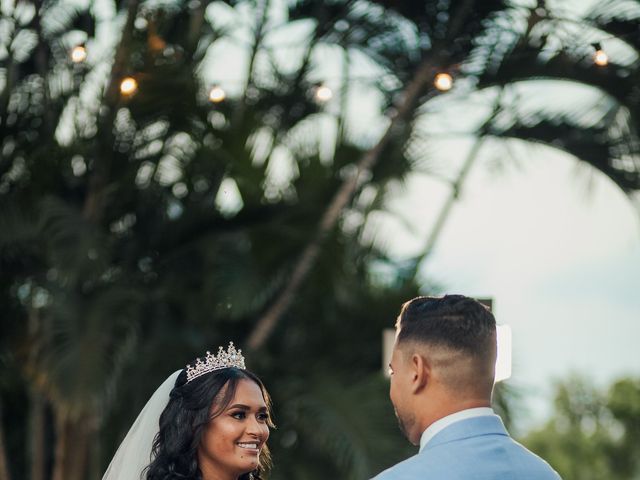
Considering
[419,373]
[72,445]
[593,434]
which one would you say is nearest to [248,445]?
[419,373]

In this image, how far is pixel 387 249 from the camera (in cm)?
1041

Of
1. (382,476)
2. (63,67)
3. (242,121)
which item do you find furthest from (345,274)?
(382,476)

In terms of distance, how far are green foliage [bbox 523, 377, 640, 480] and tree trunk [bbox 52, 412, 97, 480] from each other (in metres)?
34.8

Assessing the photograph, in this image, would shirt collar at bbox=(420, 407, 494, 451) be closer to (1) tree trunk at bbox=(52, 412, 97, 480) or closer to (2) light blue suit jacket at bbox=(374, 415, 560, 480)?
(2) light blue suit jacket at bbox=(374, 415, 560, 480)

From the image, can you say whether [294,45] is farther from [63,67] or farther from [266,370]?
[266,370]

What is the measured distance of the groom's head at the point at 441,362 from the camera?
2.96 meters

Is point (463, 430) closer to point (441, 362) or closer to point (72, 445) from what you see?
point (441, 362)

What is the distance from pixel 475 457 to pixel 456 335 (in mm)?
290

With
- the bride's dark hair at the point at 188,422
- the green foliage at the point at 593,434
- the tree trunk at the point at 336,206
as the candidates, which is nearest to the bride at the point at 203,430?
the bride's dark hair at the point at 188,422

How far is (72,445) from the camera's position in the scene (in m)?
9.24

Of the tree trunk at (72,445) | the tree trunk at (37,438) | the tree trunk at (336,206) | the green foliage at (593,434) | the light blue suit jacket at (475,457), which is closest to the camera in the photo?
the light blue suit jacket at (475,457)

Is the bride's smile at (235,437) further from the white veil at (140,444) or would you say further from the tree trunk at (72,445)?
the tree trunk at (72,445)

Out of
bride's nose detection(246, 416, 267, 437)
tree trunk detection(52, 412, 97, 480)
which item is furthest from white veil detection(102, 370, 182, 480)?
tree trunk detection(52, 412, 97, 480)

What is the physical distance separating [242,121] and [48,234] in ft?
4.93
